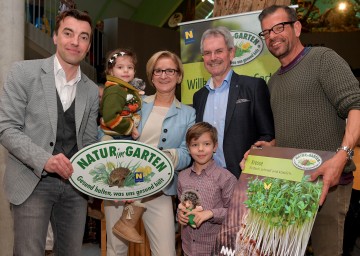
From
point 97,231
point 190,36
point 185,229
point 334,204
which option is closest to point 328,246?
point 334,204

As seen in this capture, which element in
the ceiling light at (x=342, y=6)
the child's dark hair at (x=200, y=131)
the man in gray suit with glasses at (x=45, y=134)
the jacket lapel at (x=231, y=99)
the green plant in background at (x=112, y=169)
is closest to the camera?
the man in gray suit with glasses at (x=45, y=134)

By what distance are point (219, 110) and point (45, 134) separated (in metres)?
1.12

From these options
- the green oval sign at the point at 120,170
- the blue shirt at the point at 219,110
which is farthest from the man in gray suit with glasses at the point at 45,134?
the blue shirt at the point at 219,110

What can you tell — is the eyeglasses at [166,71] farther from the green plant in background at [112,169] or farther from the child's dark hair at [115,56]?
the green plant in background at [112,169]

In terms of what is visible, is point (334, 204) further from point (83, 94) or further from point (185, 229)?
point (83, 94)

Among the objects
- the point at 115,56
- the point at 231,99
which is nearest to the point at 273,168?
the point at 231,99

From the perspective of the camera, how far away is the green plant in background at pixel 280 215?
6.42ft

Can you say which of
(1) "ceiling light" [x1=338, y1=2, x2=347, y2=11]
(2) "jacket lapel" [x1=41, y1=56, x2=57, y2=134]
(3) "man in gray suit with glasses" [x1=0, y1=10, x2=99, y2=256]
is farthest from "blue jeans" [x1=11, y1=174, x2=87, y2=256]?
(1) "ceiling light" [x1=338, y1=2, x2=347, y2=11]

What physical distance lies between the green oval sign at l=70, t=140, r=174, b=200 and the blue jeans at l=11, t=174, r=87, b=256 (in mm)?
156

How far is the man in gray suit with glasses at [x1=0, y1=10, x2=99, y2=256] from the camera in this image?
221 centimetres

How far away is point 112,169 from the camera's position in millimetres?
2381

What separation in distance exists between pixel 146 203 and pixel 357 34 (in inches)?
351

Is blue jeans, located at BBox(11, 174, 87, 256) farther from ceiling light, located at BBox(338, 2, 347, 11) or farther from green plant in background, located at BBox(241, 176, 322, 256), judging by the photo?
ceiling light, located at BBox(338, 2, 347, 11)

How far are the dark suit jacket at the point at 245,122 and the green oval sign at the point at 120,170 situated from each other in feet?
1.50
